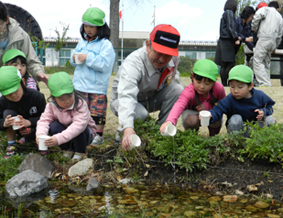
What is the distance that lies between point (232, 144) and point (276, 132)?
40cm

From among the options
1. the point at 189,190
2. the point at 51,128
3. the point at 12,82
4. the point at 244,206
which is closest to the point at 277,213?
the point at 244,206

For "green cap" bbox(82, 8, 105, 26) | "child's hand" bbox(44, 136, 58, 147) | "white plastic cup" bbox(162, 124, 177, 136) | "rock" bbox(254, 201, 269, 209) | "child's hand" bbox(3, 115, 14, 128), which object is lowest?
"rock" bbox(254, 201, 269, 209)

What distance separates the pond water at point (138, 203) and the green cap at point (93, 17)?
2043 millimetres

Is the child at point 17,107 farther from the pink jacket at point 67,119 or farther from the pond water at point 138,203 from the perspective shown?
the pond water at point 138,203

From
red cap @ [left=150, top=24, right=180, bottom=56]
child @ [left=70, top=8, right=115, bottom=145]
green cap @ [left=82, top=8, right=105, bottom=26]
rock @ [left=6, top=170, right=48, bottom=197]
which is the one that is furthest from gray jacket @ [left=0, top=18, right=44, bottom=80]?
red cap @ [left=150, top=24, right=180, bottom=56]

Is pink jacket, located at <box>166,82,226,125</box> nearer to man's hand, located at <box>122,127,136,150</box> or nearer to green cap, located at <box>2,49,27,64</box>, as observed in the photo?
man's hand, located at <box>122,127,136,150</box>

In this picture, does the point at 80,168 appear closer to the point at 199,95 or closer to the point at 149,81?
the point at 149,81

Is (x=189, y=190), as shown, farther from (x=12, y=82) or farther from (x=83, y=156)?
(x=12, y=82)

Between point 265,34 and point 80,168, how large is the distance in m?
6.17

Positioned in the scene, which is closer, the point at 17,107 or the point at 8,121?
the point at 8,121

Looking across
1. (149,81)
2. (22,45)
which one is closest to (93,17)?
(22,45)

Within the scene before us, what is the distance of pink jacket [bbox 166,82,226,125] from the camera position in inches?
127

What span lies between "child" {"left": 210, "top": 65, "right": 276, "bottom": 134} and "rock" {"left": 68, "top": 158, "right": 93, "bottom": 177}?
4.23 feet

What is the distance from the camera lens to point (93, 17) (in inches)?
155
